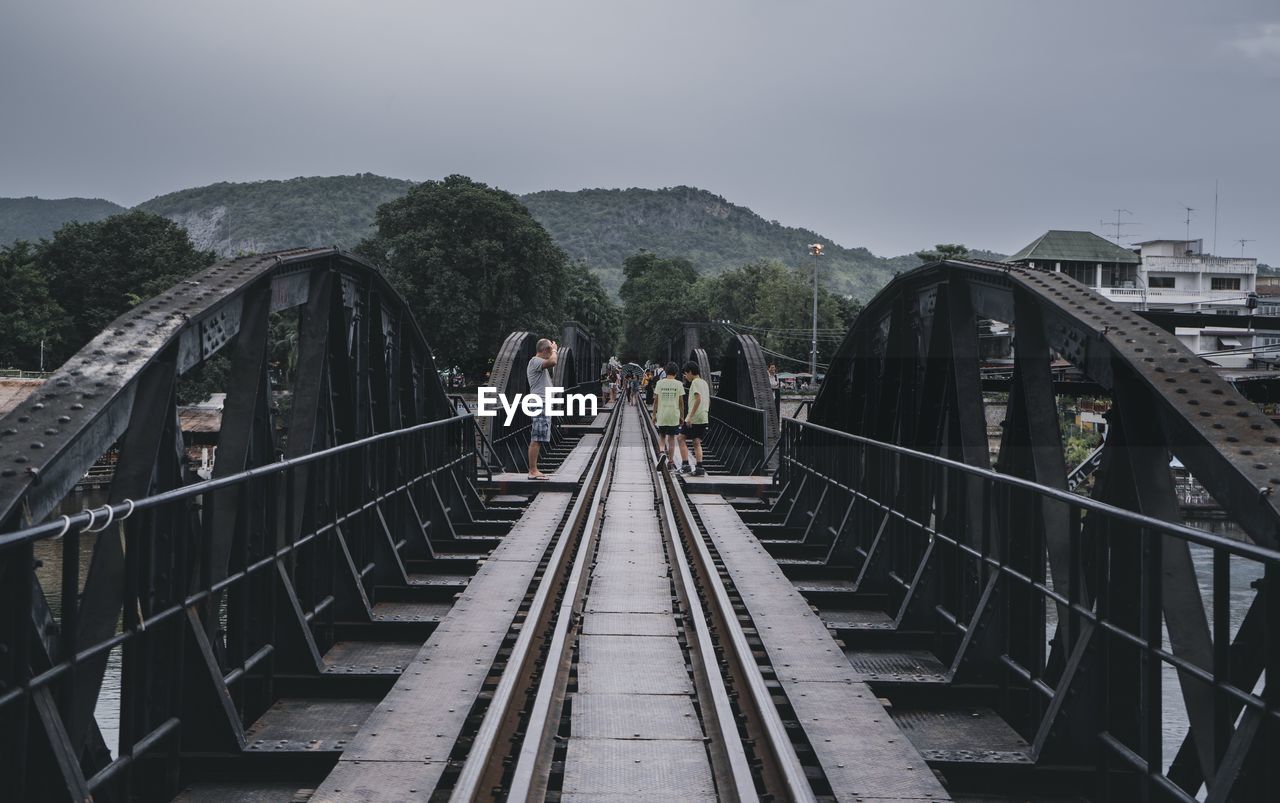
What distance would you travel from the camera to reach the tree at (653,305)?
378 feet

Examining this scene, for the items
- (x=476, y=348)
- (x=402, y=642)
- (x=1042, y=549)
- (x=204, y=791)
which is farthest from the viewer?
(x=476, y=348)

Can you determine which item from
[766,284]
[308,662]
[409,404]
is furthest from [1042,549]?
[766,284]

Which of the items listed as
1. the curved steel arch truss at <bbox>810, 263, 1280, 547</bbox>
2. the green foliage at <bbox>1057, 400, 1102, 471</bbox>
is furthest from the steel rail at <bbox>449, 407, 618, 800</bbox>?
the green foliage at <bbox>1057, 400, 1102, 471</bbox>

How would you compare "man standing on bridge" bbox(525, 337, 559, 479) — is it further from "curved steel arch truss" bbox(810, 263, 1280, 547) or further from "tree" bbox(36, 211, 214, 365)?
"tree" bbox(36, 211, 214, 365)

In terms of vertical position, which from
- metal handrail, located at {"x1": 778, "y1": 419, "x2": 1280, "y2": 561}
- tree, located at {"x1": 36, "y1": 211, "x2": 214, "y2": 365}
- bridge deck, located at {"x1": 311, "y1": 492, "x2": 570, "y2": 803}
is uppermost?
tree, located at {"x1": 36, "y1": 211, "x2": 214, "y2": 365}

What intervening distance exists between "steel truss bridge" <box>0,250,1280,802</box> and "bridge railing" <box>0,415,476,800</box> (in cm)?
1

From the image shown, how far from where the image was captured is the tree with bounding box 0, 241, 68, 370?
63906 mm

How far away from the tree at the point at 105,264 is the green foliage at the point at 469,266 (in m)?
13.6

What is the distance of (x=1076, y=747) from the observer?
193 inches

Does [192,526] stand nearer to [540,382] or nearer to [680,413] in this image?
[540,382]

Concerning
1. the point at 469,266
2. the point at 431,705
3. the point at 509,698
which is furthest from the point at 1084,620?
the point at 469,266

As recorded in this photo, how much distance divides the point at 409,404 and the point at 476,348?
2124 inches

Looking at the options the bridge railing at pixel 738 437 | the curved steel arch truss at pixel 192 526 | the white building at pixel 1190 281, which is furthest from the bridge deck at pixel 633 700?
the white building at pixel 1190 281

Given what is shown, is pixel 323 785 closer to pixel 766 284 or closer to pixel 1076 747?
pixel 1076 747
